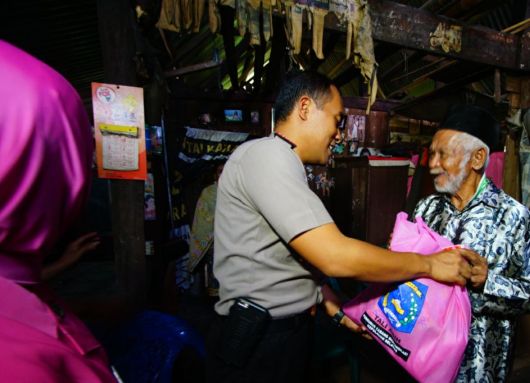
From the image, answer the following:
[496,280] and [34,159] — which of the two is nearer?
[34,159]

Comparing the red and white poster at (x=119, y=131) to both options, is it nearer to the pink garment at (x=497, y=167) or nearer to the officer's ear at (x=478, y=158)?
the officer's ear at (x=478, y=158)

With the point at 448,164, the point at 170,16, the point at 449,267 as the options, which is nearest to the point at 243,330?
the point at 449,267

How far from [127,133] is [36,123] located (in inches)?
65.8

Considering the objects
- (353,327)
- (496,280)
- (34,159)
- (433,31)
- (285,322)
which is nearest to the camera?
(34,159)

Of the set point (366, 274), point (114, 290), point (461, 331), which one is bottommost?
point (114, 290)

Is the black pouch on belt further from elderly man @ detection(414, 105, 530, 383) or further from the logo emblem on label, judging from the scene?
elderly man @ detection(414, 105, 530, 383)

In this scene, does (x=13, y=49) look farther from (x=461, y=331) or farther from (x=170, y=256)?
(x=170, y=256)

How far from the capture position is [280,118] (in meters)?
1.74

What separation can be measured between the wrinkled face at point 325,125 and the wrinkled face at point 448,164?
42.4 inches

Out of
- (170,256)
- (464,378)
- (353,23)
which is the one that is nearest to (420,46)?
(353,23)

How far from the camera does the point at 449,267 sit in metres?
1.49

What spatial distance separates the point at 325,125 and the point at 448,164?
3.95ft

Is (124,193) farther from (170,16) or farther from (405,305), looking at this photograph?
(405,305)

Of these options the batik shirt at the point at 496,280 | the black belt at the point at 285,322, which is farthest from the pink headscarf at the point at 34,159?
the batik shirt at the point at 496,280
